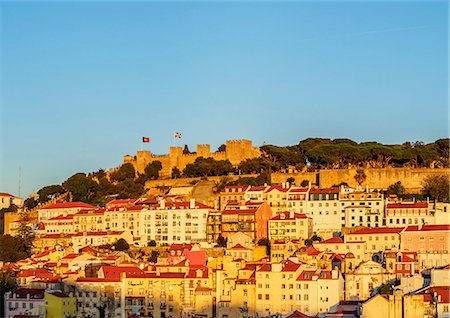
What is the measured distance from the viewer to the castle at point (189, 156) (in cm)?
6494

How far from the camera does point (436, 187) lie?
53.2 m

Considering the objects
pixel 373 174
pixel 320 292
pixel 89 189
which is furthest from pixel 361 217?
pixel 89 189

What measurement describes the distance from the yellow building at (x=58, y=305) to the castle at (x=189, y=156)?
2566cm

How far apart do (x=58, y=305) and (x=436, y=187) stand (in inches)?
888

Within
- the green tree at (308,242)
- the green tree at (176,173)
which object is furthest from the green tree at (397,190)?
the green tree at (176,173)

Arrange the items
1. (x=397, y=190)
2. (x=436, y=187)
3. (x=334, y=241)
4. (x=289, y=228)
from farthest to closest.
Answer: (x=397, y=190)
(x=436, y=187)
(x=289, y=228)
(x=334, y=241)

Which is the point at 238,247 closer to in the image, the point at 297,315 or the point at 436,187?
the point at 297,315

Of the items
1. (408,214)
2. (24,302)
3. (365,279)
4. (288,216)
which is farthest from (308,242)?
(24,302)

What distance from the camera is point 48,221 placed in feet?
189

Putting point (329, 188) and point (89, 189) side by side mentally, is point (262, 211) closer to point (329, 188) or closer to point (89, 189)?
point (329, 188)

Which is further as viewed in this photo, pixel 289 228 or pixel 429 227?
pixel 289 228

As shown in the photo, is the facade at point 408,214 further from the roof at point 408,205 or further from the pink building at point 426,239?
the pink building at point 426,239

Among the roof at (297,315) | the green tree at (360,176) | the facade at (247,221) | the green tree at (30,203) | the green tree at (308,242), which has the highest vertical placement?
the green tree at (360,176)

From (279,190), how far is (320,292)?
51.2 feet
